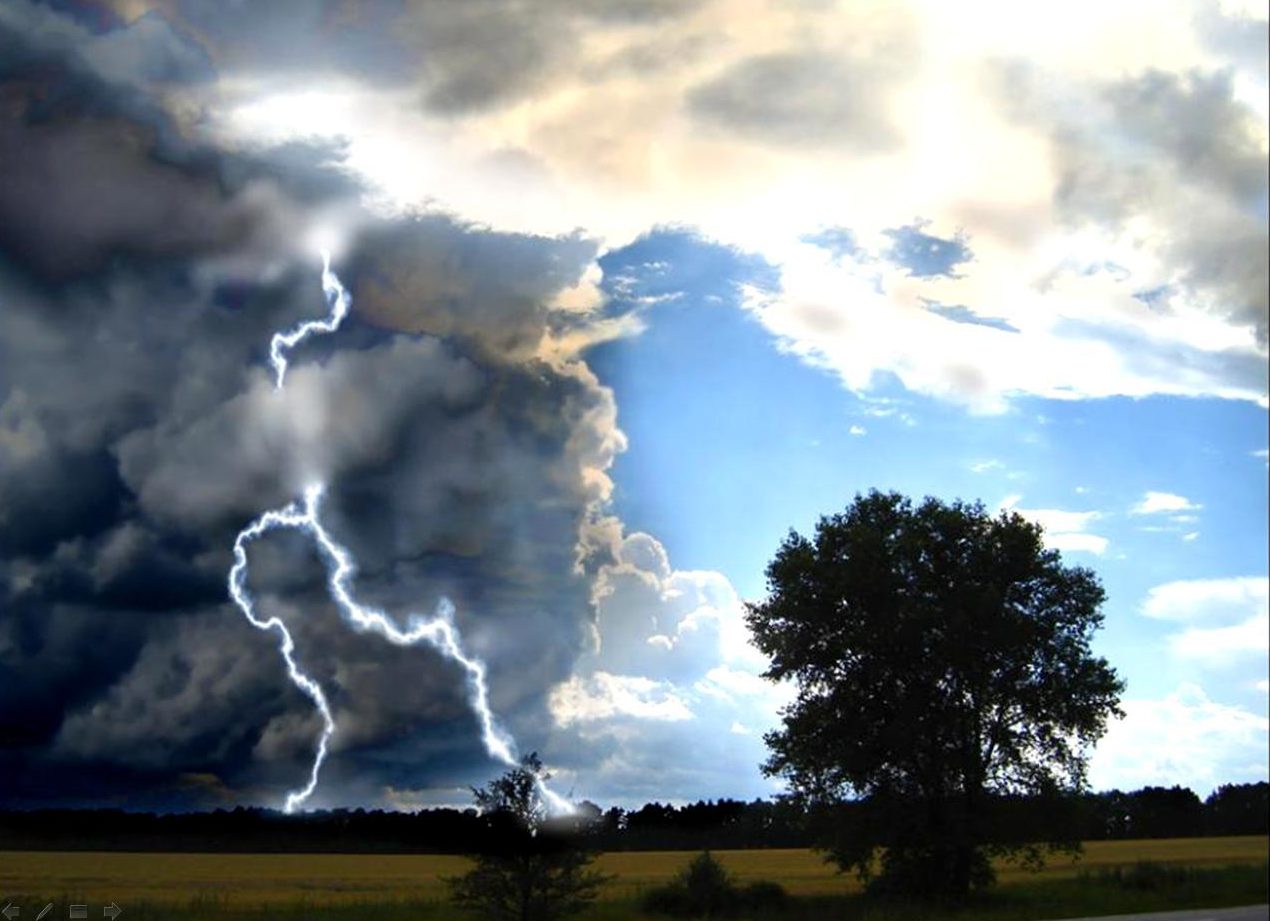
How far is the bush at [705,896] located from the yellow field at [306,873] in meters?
2.61

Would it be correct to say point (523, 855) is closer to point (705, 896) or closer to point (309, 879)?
point (705, 896)

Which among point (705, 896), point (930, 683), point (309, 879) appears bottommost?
point (705, 896)

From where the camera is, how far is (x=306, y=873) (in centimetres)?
5181

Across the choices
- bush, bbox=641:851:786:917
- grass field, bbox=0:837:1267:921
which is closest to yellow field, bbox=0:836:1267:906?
grass field, bbox=0:837:1267:921

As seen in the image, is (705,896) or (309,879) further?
(309,879)

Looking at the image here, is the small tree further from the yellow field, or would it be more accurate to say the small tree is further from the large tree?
the large tree

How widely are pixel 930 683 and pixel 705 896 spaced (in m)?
11.4

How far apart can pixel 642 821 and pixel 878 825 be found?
29.8 m

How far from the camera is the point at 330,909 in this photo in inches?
1485

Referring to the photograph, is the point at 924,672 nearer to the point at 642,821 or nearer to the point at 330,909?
the point at 330,909

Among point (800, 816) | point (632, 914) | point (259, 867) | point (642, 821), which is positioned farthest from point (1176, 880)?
point (259, 867)

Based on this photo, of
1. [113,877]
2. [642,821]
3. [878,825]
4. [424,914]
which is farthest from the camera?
[642,821]

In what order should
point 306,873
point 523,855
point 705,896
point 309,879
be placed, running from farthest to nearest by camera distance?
point 306,873
point 309,879
point 705,896
point 523,855

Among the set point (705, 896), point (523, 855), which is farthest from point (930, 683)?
point (523, 855)
